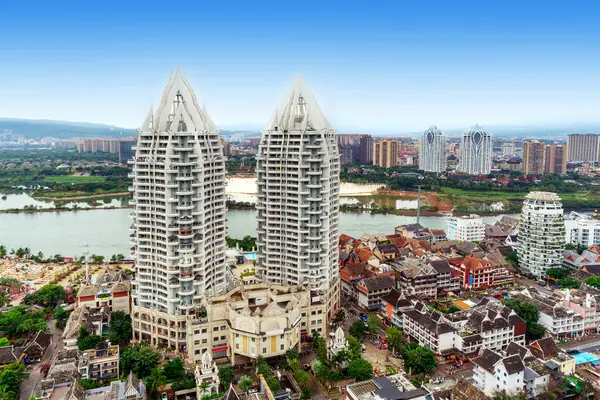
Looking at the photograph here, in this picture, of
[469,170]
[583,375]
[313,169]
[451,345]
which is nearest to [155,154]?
[313,169]

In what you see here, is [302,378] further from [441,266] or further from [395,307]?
[441,266]

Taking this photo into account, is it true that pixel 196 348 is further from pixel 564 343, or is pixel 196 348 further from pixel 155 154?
pixel 564 343

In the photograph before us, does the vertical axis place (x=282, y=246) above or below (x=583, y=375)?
above

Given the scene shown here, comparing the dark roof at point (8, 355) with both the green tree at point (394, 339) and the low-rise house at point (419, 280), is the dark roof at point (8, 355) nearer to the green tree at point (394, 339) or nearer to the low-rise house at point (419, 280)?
the green tree at point (394, 339)

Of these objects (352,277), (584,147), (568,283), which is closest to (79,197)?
(352,277)

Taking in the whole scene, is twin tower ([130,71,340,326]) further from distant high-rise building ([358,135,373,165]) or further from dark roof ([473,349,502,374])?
distant high-rise building ([358,135,373,165])

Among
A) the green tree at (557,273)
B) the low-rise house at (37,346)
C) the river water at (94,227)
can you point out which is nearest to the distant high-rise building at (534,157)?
the river water at (94,227)
